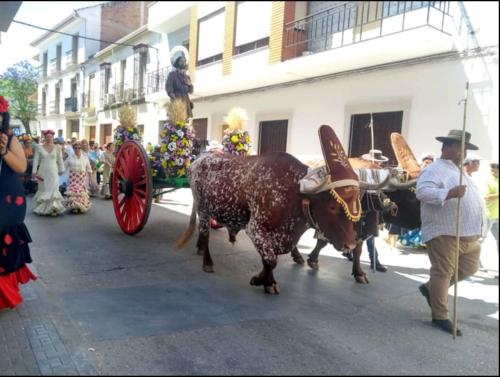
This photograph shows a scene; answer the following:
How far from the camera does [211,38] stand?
9.37 ft

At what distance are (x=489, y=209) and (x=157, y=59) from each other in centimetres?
451

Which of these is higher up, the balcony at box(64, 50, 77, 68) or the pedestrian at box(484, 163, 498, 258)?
the balcony at box(64, 50, 77, 68)

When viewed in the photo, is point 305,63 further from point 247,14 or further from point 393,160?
point 247,14

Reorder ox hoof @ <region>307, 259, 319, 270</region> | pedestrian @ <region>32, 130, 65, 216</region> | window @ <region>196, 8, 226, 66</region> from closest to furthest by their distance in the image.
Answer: window @ <region>196, 8, 226, 66</region>, ox hoof @ <region>307, 259, 319, 270</region>, pedestrian @ <region>32, 130, 65, 216</region>

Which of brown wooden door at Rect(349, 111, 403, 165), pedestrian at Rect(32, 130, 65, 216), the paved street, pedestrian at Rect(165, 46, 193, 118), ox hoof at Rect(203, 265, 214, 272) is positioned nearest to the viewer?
the paved street

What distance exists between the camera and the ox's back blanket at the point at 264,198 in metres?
3.91

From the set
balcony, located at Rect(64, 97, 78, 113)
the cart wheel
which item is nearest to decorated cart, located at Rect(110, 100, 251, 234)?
the cart wheel

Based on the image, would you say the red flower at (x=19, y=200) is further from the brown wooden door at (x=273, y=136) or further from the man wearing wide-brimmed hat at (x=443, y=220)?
the man wearing wide-brimmed hat at (x=443, y=220)

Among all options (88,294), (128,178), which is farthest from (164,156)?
(88,294)

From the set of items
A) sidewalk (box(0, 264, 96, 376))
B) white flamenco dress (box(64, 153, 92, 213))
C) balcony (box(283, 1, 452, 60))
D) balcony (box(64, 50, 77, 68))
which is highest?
balcony (box(283, 1, 452, 60))

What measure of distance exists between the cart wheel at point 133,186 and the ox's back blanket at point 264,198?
5.54ft

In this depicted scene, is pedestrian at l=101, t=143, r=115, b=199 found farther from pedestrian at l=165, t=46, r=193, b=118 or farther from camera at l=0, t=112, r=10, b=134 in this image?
camera at l=0, t=112, r=10, b=134

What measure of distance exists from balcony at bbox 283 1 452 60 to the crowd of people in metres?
4.72

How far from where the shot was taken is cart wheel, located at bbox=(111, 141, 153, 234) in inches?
234
